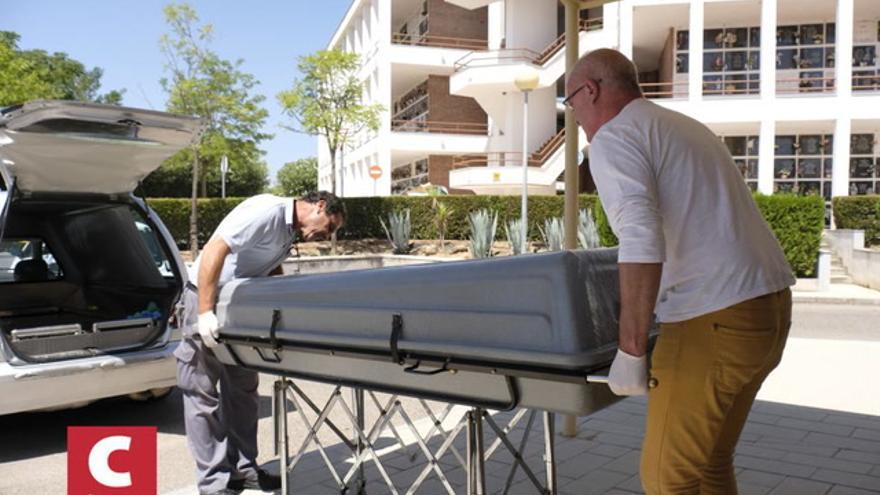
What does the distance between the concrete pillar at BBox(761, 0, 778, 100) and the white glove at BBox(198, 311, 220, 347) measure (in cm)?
2706

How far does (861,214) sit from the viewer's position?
869 inches

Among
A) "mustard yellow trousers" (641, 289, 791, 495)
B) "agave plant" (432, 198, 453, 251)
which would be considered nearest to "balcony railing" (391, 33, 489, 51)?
"agave plant" (432, 198, 453, 251)

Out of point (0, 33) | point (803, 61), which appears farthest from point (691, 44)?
point (0, 33)

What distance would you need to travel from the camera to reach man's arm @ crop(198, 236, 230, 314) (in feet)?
12.6

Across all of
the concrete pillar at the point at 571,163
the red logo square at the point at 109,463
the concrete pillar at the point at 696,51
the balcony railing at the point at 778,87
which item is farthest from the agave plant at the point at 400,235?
the red logo square at the point at 109,463

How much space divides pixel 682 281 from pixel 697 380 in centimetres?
32

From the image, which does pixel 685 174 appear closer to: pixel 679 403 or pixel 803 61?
pixel 679 403

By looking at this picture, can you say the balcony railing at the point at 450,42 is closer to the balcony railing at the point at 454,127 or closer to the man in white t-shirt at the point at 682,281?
the balcony railing at the point at 454,127

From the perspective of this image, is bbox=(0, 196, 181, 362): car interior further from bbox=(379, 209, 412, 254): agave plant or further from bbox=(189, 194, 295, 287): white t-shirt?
bbox=(379, 209, 412, 254): agave plant

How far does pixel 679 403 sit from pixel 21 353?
4.60 m

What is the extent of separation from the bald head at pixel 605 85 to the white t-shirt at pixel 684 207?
77 mm

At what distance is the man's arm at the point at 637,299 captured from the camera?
87.6 inches

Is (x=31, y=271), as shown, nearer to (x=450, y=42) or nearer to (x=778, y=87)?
(x=778, y=87)

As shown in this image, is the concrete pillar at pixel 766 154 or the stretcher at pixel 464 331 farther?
the concrete pillar at pixel 766 154
